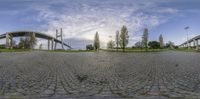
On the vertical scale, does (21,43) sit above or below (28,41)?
below

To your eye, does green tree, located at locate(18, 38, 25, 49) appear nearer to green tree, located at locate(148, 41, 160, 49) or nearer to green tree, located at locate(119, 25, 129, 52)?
green tree, located at locate(119, 25, 129, 52)

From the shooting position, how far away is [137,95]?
8.23 metres

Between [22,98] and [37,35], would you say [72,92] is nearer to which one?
[22,98]

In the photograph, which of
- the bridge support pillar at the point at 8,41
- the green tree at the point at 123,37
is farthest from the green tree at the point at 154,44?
the bridge support pillar at the point at 8,41

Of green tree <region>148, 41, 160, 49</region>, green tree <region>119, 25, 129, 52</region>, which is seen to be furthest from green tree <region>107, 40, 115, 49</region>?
green tree <region>119, 25, 129, 52</region>

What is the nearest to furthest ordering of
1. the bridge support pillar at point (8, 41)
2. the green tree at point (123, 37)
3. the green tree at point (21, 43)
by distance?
1. the green tree at point (123, 37)
2. the bridge support pillar at point (8, 41)
3. the green tree at point (21, 43)

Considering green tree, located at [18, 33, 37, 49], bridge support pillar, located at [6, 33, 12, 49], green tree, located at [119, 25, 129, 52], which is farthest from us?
green tree, located at [18, 33, 37, 49]

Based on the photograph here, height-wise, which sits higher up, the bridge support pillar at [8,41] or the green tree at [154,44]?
the bridge support pillar at [8,41]

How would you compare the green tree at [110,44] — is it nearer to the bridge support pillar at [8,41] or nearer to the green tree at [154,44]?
the green tree at [154,44]

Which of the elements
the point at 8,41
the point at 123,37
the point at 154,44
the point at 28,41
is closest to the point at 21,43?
the point at 8,41

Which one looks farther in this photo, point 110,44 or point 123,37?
point 110,44

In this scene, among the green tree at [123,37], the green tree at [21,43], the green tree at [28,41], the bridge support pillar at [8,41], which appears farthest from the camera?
the green tree at [21,43]

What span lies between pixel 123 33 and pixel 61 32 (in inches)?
2103

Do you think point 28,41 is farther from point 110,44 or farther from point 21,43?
point 110,44
